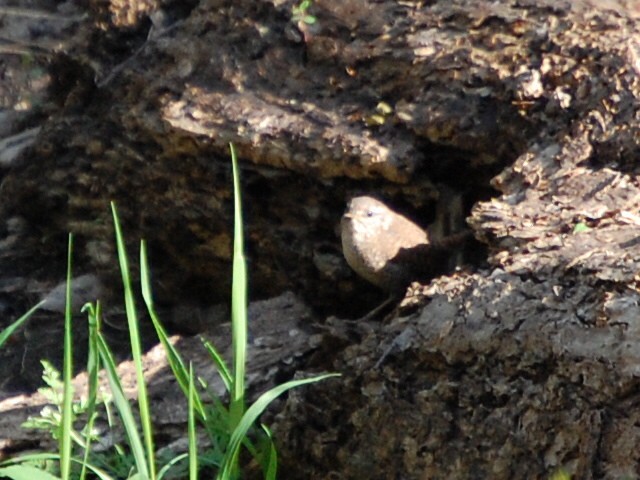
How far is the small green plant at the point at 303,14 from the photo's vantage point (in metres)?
4.16

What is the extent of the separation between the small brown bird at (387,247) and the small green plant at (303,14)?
778 millimetres

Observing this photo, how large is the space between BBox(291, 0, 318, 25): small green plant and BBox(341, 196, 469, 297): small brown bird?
0.78 metres

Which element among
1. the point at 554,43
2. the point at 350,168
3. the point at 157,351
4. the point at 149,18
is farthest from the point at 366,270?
the point at 149,18

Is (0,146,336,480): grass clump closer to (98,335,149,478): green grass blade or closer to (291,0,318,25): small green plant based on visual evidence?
(98,335,149,478): green grass blade

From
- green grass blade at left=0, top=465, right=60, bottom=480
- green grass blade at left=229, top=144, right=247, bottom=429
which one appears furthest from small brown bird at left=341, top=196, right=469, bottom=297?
green grass blade at left=0, top=465, right=60, bottom=480

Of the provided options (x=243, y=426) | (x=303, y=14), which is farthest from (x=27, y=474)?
(x=303, y=14)

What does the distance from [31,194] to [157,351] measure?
4.32ft

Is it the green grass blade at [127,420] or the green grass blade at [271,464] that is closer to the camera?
the green grass blade at [127,420]

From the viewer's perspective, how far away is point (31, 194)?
4703mm

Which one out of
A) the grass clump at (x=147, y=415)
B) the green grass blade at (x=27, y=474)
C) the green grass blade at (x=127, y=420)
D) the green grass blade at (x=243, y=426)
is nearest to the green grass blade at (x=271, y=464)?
the grass clump at (x=147, y=415)

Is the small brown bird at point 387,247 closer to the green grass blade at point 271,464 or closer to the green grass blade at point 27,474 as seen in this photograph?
the green grass blade at point 271,464

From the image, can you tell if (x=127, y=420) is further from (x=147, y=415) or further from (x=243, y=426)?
(x=243, y=426)

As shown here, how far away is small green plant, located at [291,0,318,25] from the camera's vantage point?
416 cm

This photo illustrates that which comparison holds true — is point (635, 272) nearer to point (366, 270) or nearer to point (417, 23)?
point (366, 270)
